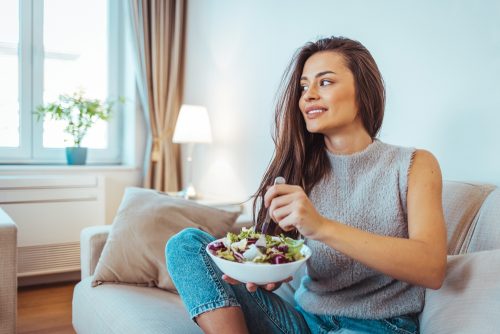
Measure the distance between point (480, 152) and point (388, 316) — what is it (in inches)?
29.7

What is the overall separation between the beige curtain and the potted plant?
0.36 meters

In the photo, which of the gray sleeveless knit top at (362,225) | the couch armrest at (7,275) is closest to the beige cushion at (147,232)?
the couch armrest at (7,275)

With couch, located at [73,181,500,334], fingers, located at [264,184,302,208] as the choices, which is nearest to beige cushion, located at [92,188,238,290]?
couch, located at [73,181,500,334]

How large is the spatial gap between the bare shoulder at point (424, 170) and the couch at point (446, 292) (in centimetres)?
21

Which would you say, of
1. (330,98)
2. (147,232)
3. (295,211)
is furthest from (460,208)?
(147,232)

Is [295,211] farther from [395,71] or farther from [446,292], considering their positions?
[395,71]

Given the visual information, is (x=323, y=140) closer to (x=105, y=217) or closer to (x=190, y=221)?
(x=190, y=221)

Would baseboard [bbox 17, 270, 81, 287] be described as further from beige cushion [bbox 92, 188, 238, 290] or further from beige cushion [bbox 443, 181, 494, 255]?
beige cushion [bbox 443, 181, 494, 255]

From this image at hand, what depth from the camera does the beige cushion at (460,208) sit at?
1.37 m

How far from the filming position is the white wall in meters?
1.63

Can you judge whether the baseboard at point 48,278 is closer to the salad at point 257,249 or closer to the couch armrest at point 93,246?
the couch armrest at point 93,246

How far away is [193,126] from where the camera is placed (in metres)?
3.09

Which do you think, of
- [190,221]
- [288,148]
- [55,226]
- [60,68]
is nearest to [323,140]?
[288,148]

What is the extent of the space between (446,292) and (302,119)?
62 centimetres
